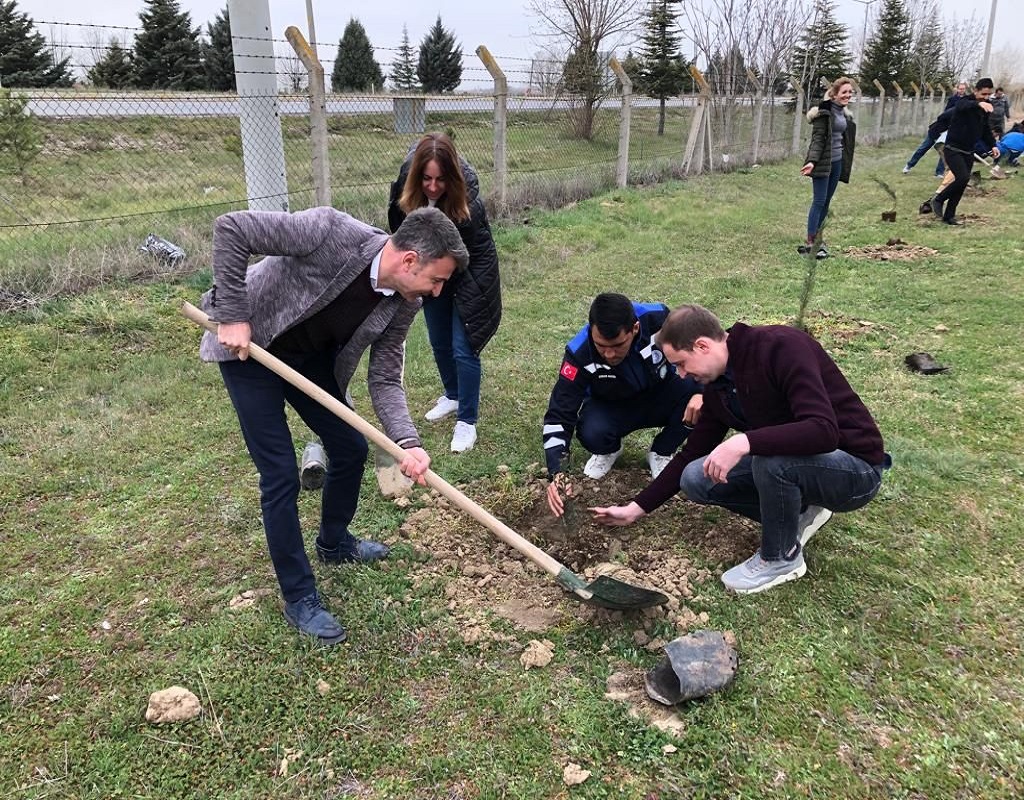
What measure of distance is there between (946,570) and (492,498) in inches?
76.1

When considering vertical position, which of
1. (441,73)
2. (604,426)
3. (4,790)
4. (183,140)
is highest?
(441,73)

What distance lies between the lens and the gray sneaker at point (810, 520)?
2916mm

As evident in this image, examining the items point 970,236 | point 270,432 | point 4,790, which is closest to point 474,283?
point 270,432

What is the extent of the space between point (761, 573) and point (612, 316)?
115cm

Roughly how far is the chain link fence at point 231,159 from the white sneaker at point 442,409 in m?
2.62

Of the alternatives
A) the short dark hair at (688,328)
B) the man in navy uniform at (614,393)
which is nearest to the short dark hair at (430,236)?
the short dark hair at (688,328)

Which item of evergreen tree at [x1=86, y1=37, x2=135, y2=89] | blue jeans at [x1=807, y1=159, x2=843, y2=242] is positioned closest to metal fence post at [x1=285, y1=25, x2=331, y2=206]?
blue jeans at [x1=807, y1=159, x2=843, y2=242]

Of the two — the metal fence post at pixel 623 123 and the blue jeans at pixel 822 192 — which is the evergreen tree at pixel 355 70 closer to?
the metal fence post at pixel 623 123

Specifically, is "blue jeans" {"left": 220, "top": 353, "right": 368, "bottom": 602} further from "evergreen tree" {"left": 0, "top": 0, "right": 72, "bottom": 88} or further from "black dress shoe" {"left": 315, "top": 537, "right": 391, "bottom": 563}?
"evergreen tree" {"left": 0, "top": 0, "right": 72, "bottom": 88}

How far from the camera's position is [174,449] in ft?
13.0

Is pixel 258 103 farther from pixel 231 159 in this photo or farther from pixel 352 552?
pixel 231 159

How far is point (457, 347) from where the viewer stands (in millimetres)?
3992

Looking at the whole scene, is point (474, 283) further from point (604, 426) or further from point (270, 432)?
point (270, 432)

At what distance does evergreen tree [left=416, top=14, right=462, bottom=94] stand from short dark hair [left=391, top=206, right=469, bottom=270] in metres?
32.5
